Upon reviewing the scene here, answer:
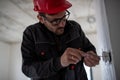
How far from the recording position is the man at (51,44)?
906mm

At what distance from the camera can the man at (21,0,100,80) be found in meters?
0.91

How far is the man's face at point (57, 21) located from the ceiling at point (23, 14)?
2.30 metres

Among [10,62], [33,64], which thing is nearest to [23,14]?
[33,64]

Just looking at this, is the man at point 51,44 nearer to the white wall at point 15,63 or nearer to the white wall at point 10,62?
the white wall at point 10,62

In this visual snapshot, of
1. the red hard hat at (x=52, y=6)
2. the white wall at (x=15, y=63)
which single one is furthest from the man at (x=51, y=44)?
the white wall at (x=15, y=63)

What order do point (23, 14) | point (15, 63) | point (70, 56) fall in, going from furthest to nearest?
1. point (15, 63)
2. point (23, 14)
3. point (70, 56)

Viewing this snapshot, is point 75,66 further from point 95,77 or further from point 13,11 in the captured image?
point 95,77

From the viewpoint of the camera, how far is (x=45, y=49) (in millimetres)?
953

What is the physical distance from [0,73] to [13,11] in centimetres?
337

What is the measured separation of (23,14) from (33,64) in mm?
3122

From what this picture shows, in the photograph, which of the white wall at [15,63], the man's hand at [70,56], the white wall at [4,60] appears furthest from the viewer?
the white wall at [15,63]

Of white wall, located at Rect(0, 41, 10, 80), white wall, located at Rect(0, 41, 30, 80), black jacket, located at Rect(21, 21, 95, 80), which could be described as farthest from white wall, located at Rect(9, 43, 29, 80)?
black jacket, located at Rect(21, 21, 95, 80)

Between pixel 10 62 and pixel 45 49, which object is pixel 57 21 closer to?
pixel 45 49

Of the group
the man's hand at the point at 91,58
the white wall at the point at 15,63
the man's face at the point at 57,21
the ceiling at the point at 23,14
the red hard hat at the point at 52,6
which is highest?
the ceiling at the point at 23,14
